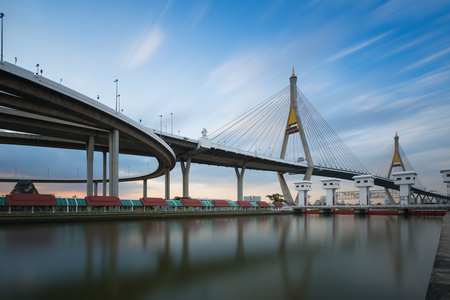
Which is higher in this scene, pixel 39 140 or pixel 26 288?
pixel 39 140

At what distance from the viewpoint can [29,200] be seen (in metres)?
22.0

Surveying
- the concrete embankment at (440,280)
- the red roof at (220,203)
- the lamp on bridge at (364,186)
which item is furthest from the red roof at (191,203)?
the concrete embankment at (440,280)

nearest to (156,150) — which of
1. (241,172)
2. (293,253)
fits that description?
(241,172)

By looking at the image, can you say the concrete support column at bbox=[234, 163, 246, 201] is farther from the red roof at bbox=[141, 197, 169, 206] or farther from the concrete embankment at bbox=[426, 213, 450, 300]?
the concrete embankment at bbox=[426, 213, 450, 300]

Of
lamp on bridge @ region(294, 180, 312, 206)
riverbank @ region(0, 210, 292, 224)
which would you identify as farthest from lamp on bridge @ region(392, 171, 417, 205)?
riverbank @ region(0, 210, 292, 224)

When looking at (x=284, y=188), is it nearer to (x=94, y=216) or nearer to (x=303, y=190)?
(x=303, y=190)

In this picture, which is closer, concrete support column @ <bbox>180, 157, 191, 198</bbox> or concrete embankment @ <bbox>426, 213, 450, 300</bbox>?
concrete embankment @ <bbox>426, 213, 450, 300</bbox>

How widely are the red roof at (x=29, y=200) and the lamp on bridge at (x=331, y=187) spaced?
39.1 metres

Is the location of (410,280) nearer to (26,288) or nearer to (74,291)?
(74,291)

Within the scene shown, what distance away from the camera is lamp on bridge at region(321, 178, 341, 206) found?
156 ft

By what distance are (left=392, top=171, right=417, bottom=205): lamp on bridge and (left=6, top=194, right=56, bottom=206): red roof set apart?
4155cm

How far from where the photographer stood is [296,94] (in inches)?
2218

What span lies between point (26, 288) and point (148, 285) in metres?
2.07

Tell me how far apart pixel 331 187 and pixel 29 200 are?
41.1 metres
